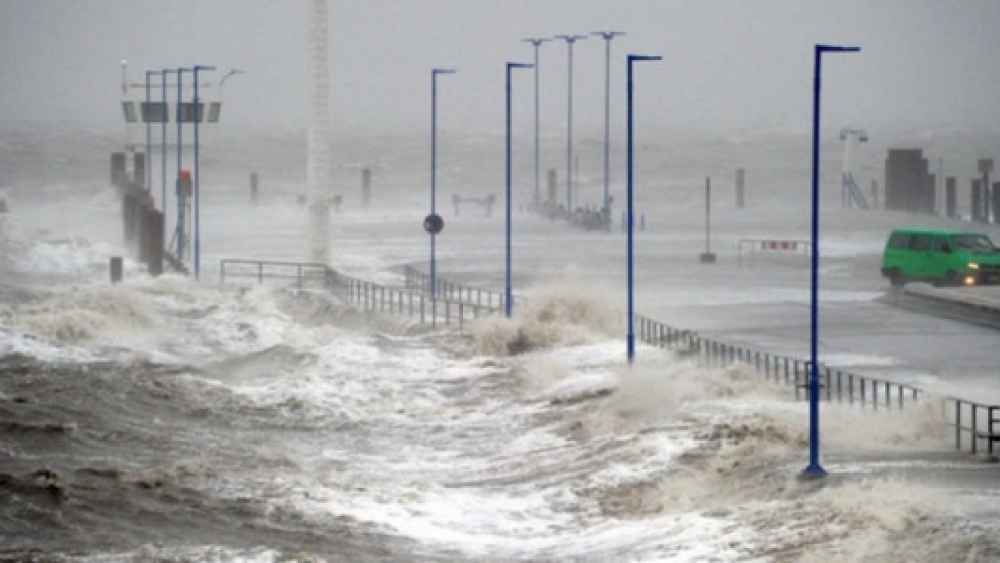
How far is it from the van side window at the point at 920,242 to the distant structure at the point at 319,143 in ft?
54.8

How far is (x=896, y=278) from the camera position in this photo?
50969mm

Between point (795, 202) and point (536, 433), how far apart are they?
97926mm

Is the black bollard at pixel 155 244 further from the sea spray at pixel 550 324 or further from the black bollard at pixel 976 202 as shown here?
the black bollard at pixel 976 202

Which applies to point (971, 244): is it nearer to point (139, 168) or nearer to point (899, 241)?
point (899, 241)

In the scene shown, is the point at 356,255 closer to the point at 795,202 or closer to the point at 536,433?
the point at 536,433

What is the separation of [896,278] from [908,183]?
170 feet

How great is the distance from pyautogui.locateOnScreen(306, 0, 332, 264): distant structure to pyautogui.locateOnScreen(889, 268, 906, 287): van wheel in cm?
1611

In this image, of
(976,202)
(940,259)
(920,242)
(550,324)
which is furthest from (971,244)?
(976,202)

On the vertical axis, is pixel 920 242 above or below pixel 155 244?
above

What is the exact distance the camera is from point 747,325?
41.6 meters

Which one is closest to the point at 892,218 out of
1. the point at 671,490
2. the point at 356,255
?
the point at 356,255

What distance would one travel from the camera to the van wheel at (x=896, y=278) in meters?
50.8

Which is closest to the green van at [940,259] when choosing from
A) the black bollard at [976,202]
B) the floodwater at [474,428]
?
the floodwater at [474,428]

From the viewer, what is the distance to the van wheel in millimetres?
50844
